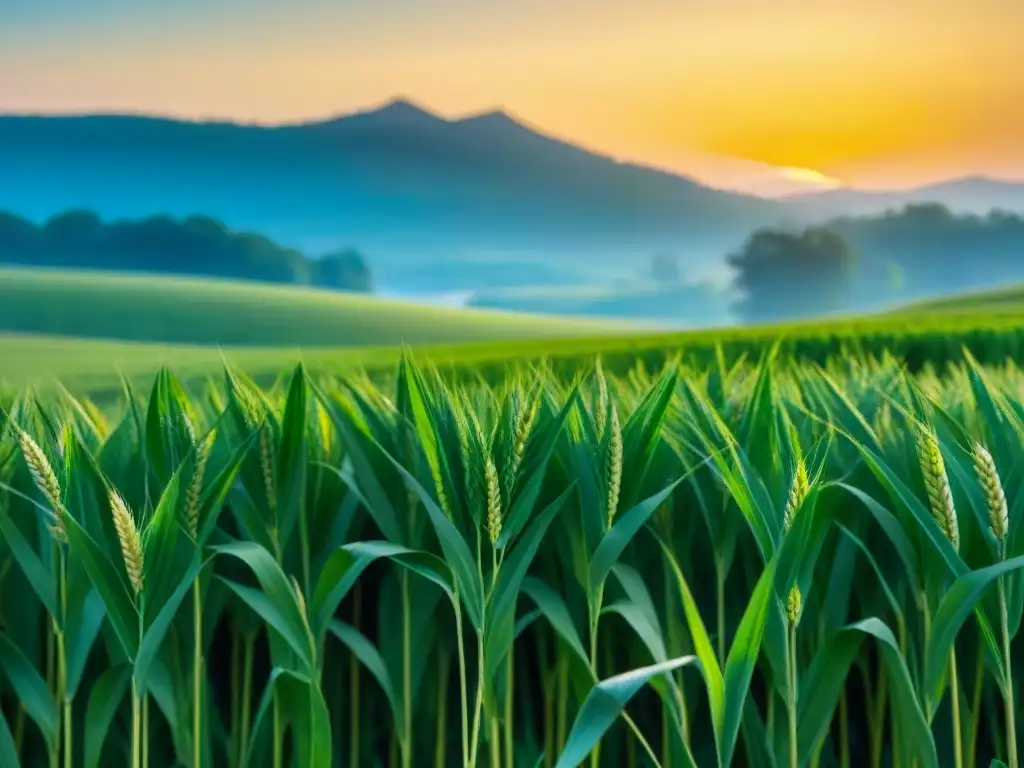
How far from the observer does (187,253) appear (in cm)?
3444

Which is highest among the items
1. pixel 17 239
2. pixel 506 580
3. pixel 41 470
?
pixel 17 239

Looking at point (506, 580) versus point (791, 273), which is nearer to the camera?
point (506, 580)

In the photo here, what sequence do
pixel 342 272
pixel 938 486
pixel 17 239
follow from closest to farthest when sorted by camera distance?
pixel 938 486, pixel 17 239, pixel 342 272

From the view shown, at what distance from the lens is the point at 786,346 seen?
613 cm

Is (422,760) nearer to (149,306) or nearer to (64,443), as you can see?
(64,443)

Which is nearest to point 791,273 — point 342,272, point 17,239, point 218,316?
point 342,272

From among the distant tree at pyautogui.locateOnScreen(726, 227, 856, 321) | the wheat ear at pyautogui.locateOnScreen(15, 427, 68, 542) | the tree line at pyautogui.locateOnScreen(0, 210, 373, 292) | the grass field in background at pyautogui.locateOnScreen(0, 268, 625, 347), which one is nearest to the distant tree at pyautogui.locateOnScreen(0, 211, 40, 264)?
the tree line at pyautogui.locateOnScreen(0, 210, 373, 292)

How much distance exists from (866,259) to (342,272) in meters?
19.6

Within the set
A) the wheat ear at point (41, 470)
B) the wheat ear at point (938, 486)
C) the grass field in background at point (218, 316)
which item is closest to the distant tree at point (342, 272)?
the grass field in background at point (218, 316)

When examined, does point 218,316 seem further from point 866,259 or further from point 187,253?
point 866,259

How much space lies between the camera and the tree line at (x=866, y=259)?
112ft

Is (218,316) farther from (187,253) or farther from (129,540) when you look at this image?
(129,540)

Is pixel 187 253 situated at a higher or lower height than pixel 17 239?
lower

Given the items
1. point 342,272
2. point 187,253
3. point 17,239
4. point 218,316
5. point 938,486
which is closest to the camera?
point 938,486
